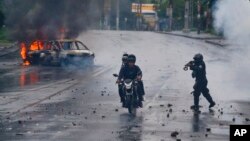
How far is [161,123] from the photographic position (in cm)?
1700

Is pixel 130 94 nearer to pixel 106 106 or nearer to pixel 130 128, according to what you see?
pixel 106 106

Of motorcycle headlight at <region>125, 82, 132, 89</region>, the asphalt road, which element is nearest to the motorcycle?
motorcycle headlight at <region>125, 82, 132, 89</region>

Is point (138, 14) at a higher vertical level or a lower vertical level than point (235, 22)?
lower

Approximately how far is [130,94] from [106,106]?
5.56ft

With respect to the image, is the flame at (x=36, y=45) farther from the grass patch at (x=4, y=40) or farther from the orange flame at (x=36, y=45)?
the grass patch at (x=4, y=40)

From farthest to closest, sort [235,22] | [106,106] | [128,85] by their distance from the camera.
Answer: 1. [235,22]
2. [106,106]
3. [128,85]

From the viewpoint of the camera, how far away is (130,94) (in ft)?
62.9

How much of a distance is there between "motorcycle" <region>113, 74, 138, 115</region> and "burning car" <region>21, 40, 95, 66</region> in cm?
1946

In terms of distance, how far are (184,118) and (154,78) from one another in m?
13.3

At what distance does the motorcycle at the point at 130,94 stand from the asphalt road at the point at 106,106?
0.25m

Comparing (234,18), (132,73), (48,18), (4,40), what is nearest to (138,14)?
(4,40)

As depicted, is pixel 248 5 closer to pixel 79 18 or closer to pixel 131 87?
pixel 131 87

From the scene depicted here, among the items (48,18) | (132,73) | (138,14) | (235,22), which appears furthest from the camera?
(138,14)

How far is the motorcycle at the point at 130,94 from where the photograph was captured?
1897cm
